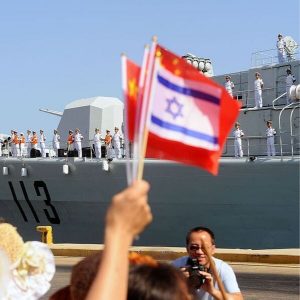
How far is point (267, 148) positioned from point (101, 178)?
5216mm

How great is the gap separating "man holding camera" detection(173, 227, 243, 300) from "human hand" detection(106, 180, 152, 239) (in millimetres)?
1872

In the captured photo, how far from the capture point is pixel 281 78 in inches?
821

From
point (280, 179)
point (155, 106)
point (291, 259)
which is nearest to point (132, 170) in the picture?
point (155, 106)

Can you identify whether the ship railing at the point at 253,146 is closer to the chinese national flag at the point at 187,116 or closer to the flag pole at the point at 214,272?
the flag pole at the point at 214,272

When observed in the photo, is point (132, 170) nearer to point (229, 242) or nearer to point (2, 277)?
point (2, 277)

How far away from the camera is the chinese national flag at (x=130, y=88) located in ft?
7.86

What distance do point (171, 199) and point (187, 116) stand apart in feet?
54.4

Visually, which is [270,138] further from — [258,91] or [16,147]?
[16,147]

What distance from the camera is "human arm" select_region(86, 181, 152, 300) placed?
1.87 metres

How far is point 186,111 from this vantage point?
2730mm

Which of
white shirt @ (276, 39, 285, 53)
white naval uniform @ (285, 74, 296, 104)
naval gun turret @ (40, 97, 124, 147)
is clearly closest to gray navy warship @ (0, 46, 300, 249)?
white naval uniform @ (285, 74, 296, 104)

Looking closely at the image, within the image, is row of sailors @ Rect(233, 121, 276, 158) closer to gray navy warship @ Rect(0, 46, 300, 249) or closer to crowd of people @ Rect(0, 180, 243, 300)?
gray navy warship @ Rect(0, 46, 300, 249)

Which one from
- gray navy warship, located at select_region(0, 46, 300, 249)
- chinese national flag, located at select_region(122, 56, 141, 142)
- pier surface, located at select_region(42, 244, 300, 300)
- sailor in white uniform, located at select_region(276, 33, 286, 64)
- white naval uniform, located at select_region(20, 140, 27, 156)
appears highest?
sailor in white uniform, located at select_region(276, 33, 286, 64)

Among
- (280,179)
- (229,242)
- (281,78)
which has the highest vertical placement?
(281,78)
